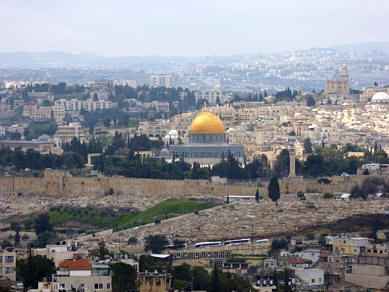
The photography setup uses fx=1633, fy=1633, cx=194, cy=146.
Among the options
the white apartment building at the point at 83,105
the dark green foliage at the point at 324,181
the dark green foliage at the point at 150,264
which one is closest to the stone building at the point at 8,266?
the dark green foliage at the point at 150,264

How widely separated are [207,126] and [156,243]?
29.4m

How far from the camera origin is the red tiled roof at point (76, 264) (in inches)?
1393

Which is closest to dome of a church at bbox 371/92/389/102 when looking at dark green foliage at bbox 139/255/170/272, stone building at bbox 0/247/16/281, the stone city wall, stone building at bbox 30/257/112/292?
the stone city wall

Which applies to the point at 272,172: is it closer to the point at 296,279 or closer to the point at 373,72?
the point at 296,279

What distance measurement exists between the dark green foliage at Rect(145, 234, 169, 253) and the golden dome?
27.4 meters

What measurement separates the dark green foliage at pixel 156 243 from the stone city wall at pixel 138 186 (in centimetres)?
1085

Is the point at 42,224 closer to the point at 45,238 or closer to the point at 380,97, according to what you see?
the point at 45,238

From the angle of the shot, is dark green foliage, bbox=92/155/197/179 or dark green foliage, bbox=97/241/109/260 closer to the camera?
dark green foliage, bbox=97/241/109/260

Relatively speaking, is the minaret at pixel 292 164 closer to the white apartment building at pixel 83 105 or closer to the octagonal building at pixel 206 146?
the octagonal building at pixel 206 146

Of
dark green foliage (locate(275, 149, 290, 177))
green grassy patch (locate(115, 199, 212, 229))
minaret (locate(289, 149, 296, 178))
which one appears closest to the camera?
green grassy patch (locate(115, 199, 212, 229))

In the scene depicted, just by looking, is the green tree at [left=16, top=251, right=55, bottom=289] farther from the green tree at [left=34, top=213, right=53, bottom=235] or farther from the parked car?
the green tree at [left=34, top=213, right=53, bottom=235]

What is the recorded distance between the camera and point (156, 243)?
48.9m

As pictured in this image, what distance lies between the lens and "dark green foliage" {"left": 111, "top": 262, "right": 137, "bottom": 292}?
35.5 meters

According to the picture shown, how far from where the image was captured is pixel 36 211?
62562 mm
